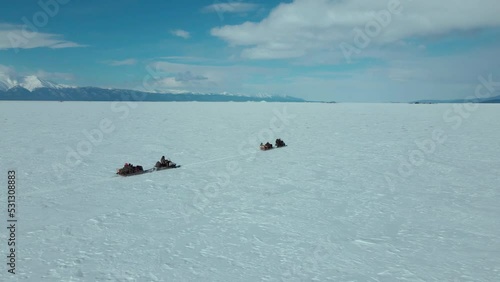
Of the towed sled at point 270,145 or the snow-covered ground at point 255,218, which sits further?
the towed sled at point 270,145

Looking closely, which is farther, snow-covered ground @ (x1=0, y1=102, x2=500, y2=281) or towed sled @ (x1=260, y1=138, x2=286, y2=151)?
towed sled @ (x1=260, y1=138, x2=286, y2=151)

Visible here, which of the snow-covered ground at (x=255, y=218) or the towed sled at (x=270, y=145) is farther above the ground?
the towed sled at (x=270, y=145)

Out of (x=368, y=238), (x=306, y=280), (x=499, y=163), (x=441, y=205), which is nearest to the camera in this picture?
(x=306, y=280)

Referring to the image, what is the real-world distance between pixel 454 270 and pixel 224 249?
12.3 ft

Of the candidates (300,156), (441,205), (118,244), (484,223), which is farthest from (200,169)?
(484,223)

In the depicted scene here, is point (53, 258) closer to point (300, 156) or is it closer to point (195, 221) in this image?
point (195, 221)

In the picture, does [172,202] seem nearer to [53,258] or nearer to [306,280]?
[53,258]

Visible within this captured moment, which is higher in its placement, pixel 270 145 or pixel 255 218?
pixel 270 145

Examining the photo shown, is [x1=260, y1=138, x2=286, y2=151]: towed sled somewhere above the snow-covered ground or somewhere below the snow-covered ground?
above

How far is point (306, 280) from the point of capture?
503 cm

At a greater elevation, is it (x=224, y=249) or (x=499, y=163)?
(x=499, y=163)

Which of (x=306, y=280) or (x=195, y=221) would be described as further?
(x=195, y=221)

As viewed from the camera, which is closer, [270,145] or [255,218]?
[255,218]

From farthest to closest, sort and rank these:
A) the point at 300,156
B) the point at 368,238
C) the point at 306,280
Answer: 1. the point at 300,156
2. the point at 368,238
3. the point at 306,280
